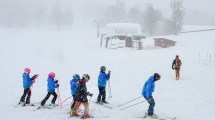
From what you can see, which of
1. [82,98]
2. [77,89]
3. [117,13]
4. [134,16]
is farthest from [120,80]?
[117,13]

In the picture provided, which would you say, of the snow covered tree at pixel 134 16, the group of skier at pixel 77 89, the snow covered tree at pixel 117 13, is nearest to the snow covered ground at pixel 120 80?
the group of skier at pixel 77 89

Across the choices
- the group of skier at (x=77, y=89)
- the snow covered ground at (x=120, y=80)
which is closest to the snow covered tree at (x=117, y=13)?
the snow covered ground at (x=120, y=80)

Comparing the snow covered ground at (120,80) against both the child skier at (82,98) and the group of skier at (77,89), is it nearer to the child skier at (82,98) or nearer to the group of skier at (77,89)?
the group of skier at (77,89)

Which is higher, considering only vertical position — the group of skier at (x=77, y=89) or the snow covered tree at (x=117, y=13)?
the snow covered tree at (x=117, y=13)

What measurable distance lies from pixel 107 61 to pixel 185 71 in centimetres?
1034

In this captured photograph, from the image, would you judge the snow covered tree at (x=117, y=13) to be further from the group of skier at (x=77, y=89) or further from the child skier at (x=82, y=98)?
the child skier at (x=82, y=98)

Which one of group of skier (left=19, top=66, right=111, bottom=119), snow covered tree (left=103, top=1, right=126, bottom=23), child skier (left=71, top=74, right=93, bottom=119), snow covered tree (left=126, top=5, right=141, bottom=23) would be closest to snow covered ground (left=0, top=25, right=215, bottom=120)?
group of skier (left=19, top=66, right=111, bottom=119)

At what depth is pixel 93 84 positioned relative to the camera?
20.7 m

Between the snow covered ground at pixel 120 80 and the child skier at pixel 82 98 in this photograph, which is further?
the snow covered ground at pixel 120 80

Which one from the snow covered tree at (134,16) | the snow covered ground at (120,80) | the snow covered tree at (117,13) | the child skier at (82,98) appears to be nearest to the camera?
the child skier at (82,98)

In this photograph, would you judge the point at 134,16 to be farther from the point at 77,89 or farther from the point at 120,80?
the point at 77,89

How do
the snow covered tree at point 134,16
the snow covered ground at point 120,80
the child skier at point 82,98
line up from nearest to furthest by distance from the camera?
the child skier at point 82,98
the snow covered ground at point 120,80
the snow covered tree at point 134,16

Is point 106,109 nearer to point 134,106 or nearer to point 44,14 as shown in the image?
point 134,106

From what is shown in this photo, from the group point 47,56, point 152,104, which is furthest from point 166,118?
point 47,56
